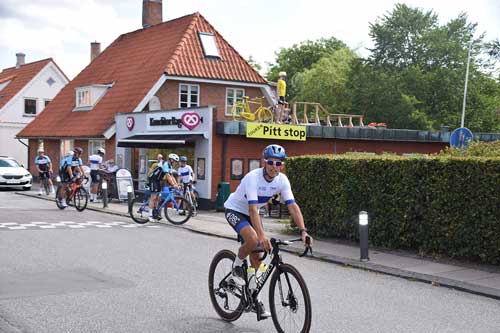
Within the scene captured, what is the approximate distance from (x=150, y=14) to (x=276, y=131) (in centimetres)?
1907

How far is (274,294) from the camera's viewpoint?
6301 millimetres

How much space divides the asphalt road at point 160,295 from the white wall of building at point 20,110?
1539 inches

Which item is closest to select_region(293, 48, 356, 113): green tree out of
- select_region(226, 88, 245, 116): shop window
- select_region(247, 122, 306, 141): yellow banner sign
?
select_region(226, 88, 245, 116): shop window

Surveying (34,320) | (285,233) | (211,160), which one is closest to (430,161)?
(285,233)

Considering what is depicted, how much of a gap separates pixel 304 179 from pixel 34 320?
9260 millimetres

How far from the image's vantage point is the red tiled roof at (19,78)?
5109 cm

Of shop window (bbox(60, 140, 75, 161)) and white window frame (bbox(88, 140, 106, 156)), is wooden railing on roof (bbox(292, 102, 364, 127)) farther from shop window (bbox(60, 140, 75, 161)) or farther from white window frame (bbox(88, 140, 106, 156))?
shop window (bbox(60, 140, 75, 161))

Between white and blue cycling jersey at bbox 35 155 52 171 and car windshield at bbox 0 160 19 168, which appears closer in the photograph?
white and blue cycling jersey at bbox 35 155 52 171

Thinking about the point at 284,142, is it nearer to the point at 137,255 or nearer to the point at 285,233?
the point at 285,233

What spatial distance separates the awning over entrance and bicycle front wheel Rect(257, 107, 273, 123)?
318cm

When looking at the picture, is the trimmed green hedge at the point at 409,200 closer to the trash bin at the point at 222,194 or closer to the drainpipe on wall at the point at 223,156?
the trash bin at the point at 222,194

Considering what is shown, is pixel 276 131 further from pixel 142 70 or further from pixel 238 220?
pixel 238 220

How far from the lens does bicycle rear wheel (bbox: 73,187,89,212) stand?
20188mm

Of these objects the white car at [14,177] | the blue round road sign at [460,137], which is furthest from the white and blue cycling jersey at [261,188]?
the white car at [14,177]
